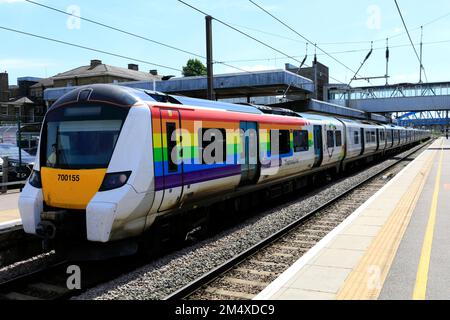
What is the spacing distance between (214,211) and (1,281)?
4.70m

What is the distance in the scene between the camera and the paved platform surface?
9.00 metres

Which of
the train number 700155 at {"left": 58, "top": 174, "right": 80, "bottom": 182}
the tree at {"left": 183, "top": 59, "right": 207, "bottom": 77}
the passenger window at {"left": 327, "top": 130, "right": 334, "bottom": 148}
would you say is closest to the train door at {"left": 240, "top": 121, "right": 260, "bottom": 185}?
the train number 700155 at {"left": 58, "top": 174, "right": 80, "bottom": 182}

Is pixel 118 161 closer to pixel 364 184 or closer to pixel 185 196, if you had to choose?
pixel 185 196

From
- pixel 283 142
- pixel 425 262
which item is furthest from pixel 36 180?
pixel 283 142

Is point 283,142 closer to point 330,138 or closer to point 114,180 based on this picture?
point 330,138

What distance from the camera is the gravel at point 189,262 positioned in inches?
248

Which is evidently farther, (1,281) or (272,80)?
(272,80)

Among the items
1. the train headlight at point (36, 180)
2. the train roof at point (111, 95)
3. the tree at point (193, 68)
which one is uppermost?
the tree at point (193, 68)

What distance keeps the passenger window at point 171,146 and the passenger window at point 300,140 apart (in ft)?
21.7

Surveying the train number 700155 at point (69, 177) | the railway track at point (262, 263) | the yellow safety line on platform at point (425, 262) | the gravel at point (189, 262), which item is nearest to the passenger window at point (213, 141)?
the gravel at point (189, 262)

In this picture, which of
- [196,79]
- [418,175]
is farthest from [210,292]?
[196,79]

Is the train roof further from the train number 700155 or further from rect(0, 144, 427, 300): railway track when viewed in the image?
rect(0, 144, 427, 300): railway track

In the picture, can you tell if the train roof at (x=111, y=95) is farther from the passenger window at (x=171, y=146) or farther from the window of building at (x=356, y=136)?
the window of building at (x=356, y=136)
